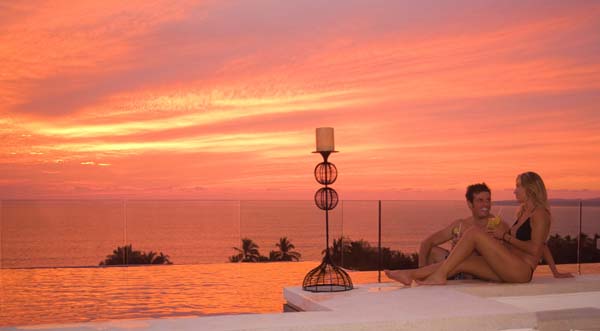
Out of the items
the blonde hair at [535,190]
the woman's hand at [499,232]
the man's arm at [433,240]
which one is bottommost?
the man's arm at [433,240]

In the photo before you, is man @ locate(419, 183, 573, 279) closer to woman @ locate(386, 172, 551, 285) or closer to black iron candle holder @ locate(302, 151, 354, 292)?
woman @ locate(386, 172, 551, 285)

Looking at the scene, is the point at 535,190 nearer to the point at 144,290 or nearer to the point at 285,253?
the point at 144,290

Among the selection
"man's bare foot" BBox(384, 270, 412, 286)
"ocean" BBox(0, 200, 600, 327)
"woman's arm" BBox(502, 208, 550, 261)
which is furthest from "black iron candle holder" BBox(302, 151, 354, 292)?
"ocean" BBox(0, 200, 600, 327)

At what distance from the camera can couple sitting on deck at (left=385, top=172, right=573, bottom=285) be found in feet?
13.8

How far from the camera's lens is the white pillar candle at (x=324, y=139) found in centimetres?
452

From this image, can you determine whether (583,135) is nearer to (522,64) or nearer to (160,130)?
(522,64)

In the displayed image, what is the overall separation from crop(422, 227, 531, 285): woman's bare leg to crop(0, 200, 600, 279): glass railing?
250 centimetres

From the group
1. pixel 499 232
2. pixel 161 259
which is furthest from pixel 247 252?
pixel 499 232

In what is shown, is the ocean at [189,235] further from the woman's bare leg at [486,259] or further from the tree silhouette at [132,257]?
the woman's bare leg at [486,259]

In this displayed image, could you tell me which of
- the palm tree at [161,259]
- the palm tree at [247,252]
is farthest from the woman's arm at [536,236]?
the palm tree at [161,259]

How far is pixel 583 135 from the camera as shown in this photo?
29.9 feet

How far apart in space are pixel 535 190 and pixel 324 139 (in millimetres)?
1404

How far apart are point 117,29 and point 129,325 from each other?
5467 mm

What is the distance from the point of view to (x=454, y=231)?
4719 millimetres
